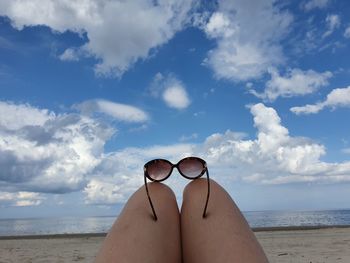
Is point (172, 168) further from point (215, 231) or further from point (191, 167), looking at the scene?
point (215, 231)

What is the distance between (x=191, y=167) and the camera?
1.85 meters

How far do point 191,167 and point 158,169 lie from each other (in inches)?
6.1

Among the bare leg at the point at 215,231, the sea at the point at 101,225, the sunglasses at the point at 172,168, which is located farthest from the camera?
the sea at the point at 101,225

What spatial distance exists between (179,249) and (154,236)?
7.4 inches

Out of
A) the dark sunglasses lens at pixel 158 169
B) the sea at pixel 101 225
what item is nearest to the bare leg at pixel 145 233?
the dark sunglasses lens at pixel 158 169

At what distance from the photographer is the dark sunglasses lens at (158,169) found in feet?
5.98

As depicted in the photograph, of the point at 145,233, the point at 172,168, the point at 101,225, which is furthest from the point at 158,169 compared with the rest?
the point at 101,225

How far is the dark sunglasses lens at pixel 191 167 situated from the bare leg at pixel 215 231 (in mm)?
46

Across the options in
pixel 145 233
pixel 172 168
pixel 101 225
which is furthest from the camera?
pixel 101 225

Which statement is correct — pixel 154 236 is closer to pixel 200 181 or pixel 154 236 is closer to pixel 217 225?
pixel 217 225

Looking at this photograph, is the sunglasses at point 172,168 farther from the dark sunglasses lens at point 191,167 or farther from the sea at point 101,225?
the sea at point 101,225

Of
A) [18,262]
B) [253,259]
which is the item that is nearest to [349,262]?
[253,259]

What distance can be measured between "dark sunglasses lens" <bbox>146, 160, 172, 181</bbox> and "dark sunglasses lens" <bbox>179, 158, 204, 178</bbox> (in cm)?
6

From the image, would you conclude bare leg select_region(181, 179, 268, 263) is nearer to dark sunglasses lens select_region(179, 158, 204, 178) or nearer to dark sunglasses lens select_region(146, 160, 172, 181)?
dark sunglasses lens select_region(179, 158, 204, 178)
